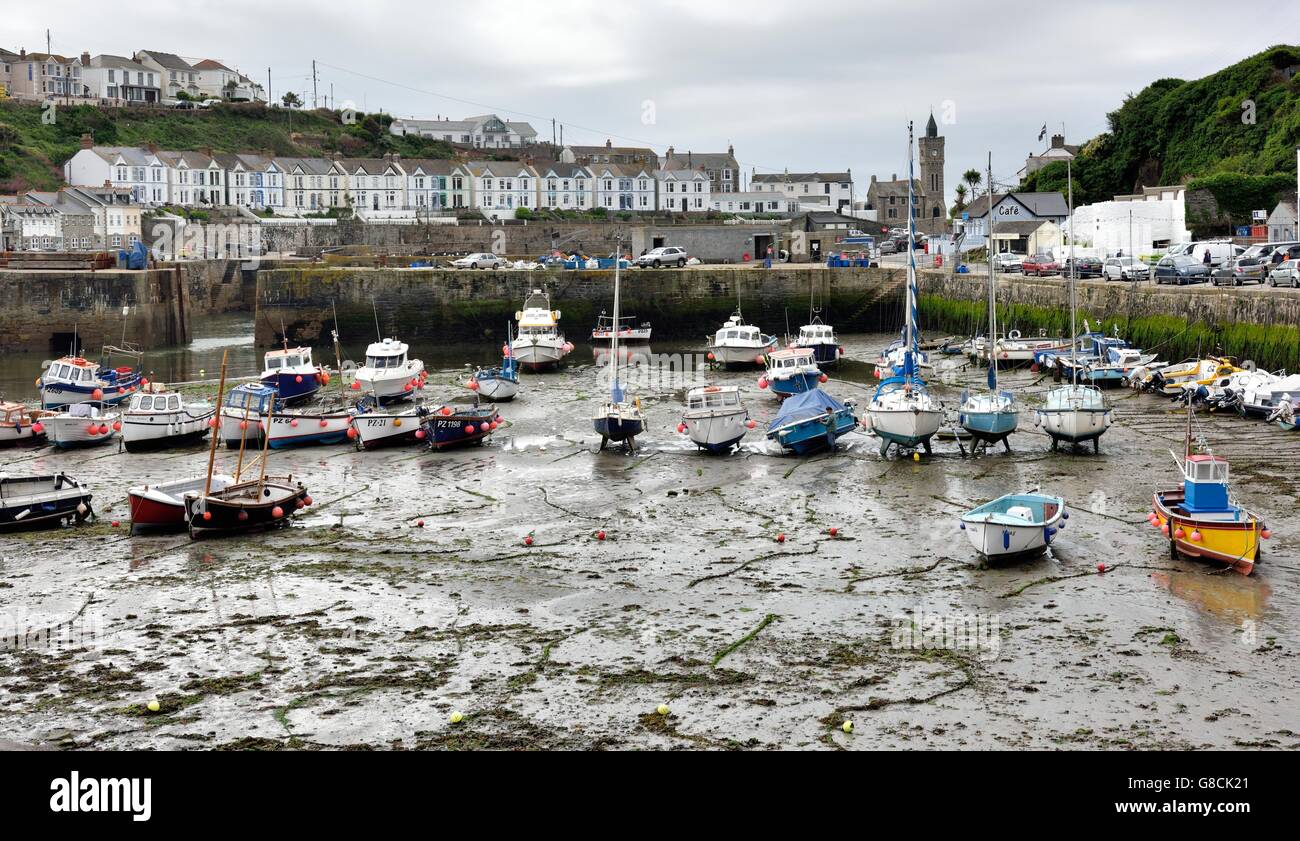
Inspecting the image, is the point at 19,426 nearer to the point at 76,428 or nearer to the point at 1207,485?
the point at 76,428

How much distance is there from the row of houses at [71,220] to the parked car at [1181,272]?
4289cm

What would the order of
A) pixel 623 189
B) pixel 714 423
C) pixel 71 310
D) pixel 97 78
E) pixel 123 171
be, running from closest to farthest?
pixel 714 423, pixel 71 310, pixel 123 171, pixel 623 189, pixel 97 78

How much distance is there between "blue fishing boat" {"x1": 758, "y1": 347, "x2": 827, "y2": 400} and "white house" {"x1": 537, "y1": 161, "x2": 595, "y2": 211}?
228ft

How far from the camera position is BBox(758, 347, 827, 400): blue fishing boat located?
3086cm

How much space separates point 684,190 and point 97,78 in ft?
190

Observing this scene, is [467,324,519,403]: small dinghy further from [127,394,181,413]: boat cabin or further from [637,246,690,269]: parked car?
[637,246,690,269]: parked car

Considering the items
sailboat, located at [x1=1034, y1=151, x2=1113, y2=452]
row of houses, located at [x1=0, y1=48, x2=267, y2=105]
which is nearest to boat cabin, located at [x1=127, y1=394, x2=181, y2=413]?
sailboat, located at [x1=1034, y1=151, x2=1113, y2=452]

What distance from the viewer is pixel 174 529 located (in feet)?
60.8

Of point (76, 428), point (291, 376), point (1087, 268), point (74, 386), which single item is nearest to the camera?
point (76, 428)

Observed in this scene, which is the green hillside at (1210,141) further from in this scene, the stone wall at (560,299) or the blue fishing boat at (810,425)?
the blue fishing boat at (810,425)

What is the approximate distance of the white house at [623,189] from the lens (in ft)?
327

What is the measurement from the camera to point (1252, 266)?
3253cm

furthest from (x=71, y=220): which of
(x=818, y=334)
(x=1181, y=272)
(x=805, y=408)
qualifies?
(x=1181, y=272)
